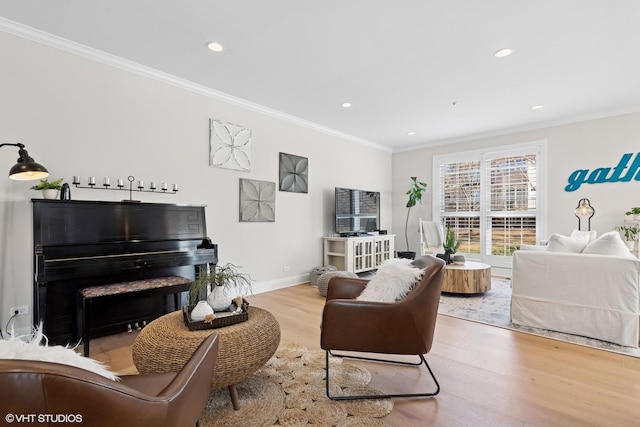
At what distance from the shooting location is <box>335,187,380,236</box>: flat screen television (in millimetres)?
5449

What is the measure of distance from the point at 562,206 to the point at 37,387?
6.47 m

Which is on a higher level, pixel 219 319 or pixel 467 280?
pixel 219 319

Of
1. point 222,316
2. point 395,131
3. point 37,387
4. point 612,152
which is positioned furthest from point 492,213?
point 37,387

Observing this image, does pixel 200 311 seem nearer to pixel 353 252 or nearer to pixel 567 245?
pixel 567 245

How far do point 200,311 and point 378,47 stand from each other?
8.88 ft

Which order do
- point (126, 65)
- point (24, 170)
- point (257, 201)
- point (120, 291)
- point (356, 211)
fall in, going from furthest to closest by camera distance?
point (356, 211)
point (257, 201)
point (126, 65)
point (120, 291)
point (24, 170)

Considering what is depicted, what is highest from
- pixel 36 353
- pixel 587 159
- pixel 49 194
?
pixel 587 159

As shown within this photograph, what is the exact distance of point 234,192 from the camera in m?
4.15

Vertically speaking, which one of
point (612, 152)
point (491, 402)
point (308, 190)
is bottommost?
point (491, 402)

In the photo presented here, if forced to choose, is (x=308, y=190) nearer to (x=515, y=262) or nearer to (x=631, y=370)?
(x=515, y=262)

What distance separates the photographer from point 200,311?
71.6 inches

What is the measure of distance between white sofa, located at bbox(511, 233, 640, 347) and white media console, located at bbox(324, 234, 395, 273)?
252 cm

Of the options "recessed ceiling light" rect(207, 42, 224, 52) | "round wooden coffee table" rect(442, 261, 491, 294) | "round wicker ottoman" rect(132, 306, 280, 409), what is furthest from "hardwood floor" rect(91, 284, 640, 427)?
"recessed ceiling light" rect(207, 42, 224, 52)

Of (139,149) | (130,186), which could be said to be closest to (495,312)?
(130,186)
